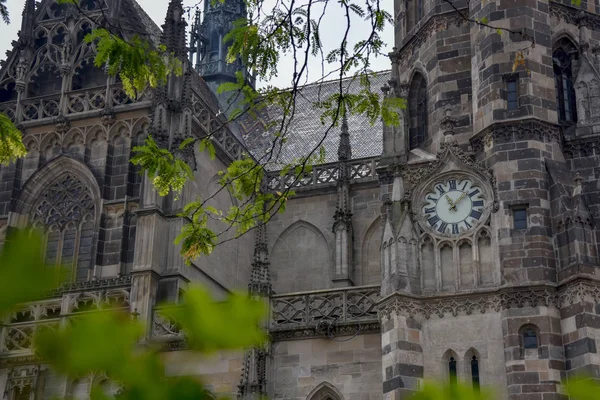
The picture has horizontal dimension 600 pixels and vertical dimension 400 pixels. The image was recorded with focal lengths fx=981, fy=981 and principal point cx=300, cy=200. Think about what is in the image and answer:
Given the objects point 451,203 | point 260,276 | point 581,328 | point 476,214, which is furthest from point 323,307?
point 581,328

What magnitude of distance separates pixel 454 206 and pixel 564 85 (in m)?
4.25

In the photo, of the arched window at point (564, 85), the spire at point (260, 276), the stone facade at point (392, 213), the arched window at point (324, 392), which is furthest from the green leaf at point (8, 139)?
the arched window at point (564, 85)

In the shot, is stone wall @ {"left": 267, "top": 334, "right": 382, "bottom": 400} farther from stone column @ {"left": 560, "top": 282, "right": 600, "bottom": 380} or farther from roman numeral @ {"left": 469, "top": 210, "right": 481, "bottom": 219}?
stone column @ {"left": 560, "top": 282, "right": 600, "bottom": 380}

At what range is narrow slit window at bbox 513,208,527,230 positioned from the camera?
65.6ft

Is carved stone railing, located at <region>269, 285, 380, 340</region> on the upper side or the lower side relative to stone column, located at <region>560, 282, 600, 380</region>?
upper

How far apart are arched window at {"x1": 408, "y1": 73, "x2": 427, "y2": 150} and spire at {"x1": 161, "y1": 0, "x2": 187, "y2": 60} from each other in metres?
6.49

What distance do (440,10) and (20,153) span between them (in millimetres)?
13772

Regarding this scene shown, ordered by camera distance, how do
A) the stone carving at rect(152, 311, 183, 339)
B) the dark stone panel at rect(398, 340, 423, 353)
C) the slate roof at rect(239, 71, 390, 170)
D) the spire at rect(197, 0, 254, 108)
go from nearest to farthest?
the stone carving at rect(152, 311, 183, 339) < the dark stone panel at rect(398, 340, 423, 353) < the slate roof at rect(239, 71, 390, 170) < the spire at rect(197, 0, 254, 108)

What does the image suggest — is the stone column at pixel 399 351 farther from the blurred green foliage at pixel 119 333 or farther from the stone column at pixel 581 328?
the blurred green foliage at pixel 119 333

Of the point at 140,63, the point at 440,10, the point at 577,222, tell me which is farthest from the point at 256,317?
the point at 440,10

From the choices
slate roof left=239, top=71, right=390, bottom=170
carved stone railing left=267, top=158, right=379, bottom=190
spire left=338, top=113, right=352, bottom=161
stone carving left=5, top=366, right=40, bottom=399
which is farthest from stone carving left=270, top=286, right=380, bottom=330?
slate roof left=239, top=71, right=390, bottom=170

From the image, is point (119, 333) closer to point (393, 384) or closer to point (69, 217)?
point (393, 384)

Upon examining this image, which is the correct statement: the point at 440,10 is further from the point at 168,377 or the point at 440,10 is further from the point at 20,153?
the point at 168,377

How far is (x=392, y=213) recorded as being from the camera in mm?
21047
